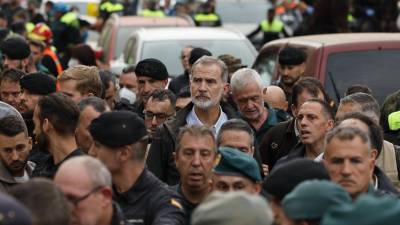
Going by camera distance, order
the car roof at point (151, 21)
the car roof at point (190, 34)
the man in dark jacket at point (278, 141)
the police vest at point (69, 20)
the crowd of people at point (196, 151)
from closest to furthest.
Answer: the crowd of people at point (196, 151), the man in dark jacket at point (278, 141), the car roof at point (190, 34), the car roof at point (151, 21), the police vest at point (69, 20)

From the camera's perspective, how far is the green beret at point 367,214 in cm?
553

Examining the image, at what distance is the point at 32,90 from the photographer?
36.1 ft

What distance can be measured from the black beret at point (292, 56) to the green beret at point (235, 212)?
23.5 ft

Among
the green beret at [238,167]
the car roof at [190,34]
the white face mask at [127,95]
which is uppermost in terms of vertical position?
the green beret at [238,167]

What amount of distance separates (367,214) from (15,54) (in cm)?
898

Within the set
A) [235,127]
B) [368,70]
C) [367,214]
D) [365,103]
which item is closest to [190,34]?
[368,70]

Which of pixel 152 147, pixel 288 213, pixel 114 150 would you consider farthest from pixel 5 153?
pixel 288 213

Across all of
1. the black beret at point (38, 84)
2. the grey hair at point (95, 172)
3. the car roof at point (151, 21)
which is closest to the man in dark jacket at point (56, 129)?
the black beret at point (38, 84)

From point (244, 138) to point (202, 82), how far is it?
1555 mm

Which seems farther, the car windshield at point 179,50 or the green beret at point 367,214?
the car windshield at point 179,50

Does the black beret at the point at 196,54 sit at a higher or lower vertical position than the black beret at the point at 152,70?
lower

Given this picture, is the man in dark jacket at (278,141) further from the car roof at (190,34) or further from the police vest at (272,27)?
the police vest at (272,27)

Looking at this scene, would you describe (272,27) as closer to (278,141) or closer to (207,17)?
(207,17)

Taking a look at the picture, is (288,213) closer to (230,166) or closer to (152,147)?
(230,166)
